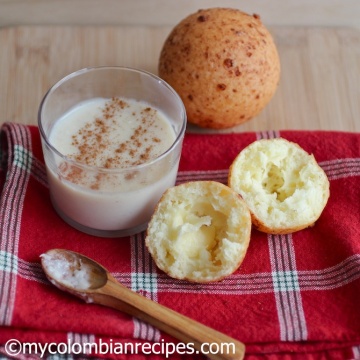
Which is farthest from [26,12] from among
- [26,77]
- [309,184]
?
[309,184]

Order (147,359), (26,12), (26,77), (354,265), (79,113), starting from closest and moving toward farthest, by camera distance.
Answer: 1. (147,359)
2. (354,265)
3. (79,113)
4. (26,77)
5. (26,12)

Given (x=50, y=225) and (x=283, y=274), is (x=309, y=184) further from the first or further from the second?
(x=50, y=225)

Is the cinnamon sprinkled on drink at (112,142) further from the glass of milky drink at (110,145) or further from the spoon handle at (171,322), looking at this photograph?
the spoon handle at (171,322)

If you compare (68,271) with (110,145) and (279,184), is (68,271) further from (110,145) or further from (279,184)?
(279,184)

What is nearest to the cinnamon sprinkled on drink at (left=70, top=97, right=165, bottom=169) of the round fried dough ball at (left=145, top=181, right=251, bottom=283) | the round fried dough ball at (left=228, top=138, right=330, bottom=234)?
the round fried dough ball at (left=145, top=181, right=251, bottom=283)

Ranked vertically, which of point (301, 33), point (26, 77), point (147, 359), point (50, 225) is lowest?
point (147, 359)

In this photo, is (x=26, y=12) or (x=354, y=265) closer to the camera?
(x=354, y=265)

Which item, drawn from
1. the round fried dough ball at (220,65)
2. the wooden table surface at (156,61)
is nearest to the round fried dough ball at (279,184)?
the round fried dough ball at (220,65)
